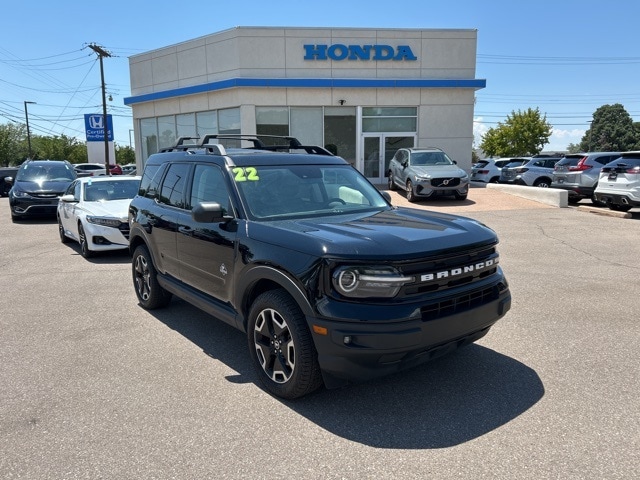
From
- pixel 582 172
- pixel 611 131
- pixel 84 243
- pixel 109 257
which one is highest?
pixel 611 131

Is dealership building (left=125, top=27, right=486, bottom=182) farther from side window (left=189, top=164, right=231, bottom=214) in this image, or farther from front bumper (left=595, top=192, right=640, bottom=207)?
side window (left=189, top=164, right=231, bottom=214)

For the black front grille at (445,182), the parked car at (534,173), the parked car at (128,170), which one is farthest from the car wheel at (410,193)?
the parked car at (128,170)

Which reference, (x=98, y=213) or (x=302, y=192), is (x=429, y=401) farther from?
(x=98, y=213)

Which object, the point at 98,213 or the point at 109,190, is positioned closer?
the point at 98,213

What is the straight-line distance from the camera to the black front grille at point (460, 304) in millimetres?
3086

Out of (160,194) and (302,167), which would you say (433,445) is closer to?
(302,167)

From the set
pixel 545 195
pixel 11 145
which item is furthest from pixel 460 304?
pixel 11 145

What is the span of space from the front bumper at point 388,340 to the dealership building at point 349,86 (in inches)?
692

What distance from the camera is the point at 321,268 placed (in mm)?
3047

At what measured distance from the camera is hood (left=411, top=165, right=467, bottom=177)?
15328 millimetres

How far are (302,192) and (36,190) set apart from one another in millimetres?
13168

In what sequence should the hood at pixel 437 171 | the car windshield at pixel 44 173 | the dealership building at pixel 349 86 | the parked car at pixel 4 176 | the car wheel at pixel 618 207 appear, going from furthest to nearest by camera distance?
the parked car at pixel 4 176
the dealership building at pixel 349 86
the hood at pixel 437 171
the car windshield at pixel 44 173
the car wheel at pixel 618 207

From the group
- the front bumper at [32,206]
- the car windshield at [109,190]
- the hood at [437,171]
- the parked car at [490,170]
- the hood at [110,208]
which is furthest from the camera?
the parked car at [490,170]

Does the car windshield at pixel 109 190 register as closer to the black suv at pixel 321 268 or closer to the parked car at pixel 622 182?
the black suv at pixel 321 268
